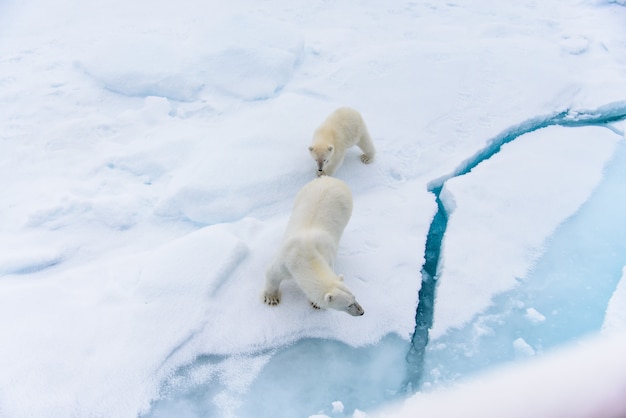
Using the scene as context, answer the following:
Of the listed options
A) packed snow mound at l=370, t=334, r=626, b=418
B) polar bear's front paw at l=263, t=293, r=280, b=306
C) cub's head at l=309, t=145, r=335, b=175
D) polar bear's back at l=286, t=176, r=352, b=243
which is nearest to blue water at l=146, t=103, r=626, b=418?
polar bear's front paw at l=263, t=293, r=280, b=306

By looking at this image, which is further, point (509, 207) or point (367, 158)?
point (367, 158)

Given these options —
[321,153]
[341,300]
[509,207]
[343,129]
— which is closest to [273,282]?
[341,300]

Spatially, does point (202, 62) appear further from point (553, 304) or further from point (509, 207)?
point (553, 304)

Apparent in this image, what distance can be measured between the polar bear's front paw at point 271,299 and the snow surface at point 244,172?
0.04 m

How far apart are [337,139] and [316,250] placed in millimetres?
1237

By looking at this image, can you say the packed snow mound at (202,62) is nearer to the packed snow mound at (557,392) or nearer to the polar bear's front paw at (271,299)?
the polar bear's front paw at (271,299)

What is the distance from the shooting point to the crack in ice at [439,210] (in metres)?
2.58

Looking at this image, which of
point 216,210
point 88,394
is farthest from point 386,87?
point 88,394

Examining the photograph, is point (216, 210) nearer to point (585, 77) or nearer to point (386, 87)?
point (386, 87)

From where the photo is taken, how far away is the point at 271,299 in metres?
2.78

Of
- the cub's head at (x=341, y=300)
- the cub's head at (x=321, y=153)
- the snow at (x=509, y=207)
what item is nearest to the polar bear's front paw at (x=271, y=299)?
the cub's head at (x=341, y=300)

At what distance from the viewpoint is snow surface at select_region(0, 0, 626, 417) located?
2592mm

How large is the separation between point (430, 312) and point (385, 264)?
0.41m

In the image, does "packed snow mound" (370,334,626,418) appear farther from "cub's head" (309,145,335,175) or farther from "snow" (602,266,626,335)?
"cub's head" (309,145,335,175)
